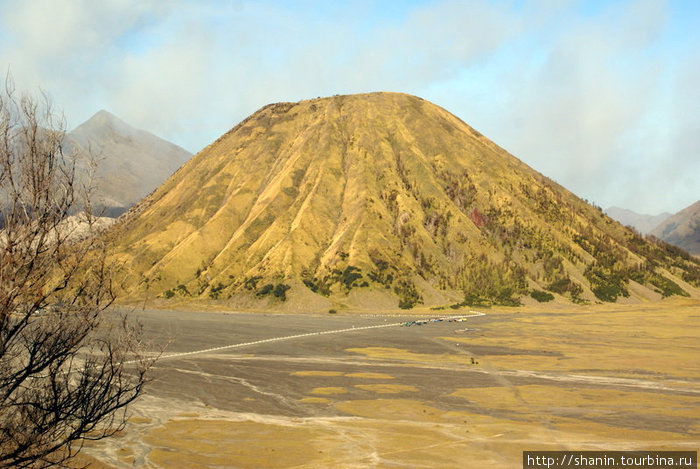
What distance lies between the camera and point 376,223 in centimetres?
12306

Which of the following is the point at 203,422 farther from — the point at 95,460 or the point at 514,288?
the point at 514,288

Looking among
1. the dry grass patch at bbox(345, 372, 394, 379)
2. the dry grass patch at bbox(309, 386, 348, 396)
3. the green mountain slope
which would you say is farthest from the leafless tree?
the green mountain slope

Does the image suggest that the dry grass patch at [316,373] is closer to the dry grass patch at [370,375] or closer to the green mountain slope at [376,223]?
the dry grass patch at [370,375]

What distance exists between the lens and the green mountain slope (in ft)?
378

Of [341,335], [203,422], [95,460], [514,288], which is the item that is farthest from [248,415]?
[514,288]

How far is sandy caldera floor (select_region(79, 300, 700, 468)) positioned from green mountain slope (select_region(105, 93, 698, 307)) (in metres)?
57.3

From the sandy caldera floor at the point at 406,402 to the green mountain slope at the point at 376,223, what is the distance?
57.3m

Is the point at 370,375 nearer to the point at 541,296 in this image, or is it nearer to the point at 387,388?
the point at 387,388

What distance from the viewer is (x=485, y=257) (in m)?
124

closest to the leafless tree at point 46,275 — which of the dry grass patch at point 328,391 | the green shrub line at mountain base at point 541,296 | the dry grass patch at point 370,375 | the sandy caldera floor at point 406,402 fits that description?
the sandy caldera floor at point 406,402

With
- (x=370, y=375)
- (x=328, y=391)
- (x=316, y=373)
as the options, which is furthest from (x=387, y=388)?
(x=316, y=373)

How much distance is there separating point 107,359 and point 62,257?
2.25 m

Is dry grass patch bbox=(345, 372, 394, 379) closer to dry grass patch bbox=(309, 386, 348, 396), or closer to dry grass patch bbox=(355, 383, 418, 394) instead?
dry grass patch bbox=(355, 383, 418, 394)

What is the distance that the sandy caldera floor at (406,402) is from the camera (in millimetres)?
20656
